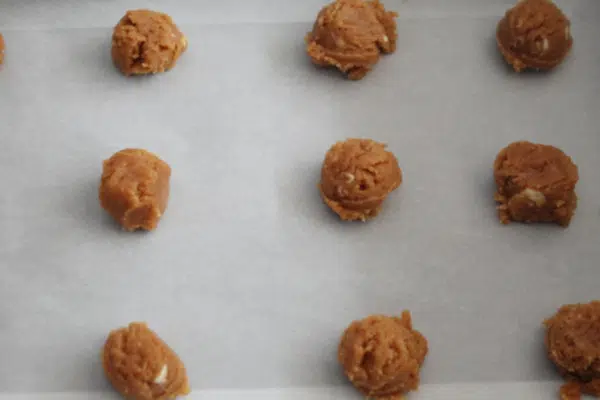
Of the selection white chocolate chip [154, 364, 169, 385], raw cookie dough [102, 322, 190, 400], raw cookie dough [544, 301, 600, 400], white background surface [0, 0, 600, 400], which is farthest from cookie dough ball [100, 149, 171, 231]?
raw cookie dough [544, 301, 600, 400]

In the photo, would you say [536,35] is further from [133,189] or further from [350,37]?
[133,189]

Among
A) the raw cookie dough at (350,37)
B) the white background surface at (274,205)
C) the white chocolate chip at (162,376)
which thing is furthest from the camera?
the raw cookie dough at (350,37)

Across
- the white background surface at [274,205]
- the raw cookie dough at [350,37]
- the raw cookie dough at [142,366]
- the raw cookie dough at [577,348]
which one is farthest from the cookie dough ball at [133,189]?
the raw cookie dough at [577,348]

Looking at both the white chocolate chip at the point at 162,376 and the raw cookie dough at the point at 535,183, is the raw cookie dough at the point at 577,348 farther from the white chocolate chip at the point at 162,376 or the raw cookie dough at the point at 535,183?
the white chocolate chip at the point at 162,376

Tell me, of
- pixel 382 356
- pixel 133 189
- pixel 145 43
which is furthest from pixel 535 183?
pixel 145 43

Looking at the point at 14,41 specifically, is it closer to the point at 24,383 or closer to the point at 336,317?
the point at 24,383
